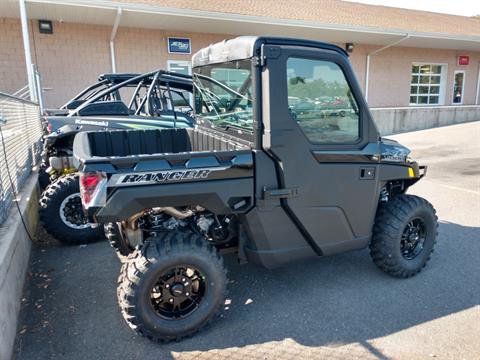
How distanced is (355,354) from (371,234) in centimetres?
123

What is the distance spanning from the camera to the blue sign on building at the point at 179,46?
1271cm

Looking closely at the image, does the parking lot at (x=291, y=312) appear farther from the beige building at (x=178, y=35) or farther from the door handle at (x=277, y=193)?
the beige building at (x=178, y=35)

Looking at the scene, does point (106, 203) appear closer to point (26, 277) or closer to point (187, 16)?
point (26, 277)

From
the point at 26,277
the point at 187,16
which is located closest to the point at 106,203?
the point at 26,277

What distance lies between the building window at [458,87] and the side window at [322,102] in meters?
20.8

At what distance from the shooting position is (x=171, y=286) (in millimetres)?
2838

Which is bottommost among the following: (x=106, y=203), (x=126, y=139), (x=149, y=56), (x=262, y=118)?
(x=106, y=203)

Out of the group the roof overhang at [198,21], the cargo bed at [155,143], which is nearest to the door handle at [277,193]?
the cargo bed at [155,143]

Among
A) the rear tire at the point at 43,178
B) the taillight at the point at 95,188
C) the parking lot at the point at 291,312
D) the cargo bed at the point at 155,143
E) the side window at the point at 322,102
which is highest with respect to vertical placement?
the side window at the point at 322,102

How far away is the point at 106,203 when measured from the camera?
8.36 feet

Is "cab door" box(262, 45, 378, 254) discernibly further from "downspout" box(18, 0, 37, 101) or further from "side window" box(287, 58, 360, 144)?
"downspout" box(18, 0, 37, 101)

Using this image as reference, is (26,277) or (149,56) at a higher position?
(149,56)

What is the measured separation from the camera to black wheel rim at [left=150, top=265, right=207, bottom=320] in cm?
283

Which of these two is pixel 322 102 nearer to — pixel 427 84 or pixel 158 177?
pixel 158 177
